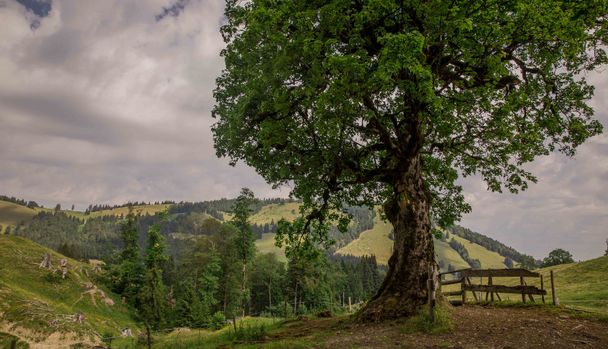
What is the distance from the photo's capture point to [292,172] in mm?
18938

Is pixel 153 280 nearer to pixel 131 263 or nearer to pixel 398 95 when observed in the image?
pixel 131 263

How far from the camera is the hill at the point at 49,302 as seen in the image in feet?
155

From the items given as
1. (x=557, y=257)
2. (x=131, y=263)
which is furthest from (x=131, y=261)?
(x=557, y=257)

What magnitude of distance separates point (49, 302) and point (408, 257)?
71.6m

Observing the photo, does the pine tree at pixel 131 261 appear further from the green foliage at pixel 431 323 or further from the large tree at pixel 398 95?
the green foliage at pixel 431 323

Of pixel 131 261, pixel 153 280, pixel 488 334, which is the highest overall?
pixel 131 261

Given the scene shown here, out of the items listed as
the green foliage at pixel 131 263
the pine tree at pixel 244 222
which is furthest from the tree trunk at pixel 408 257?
the green foliage at pixel 131 263

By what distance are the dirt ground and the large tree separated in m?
2.21

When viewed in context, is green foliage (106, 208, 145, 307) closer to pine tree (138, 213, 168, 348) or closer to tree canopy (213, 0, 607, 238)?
pine tree (138, 213, 168, 348)

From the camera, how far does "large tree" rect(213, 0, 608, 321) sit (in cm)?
1334

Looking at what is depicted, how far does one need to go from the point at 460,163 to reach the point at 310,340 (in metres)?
13.8

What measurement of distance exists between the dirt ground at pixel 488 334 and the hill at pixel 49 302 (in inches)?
1787

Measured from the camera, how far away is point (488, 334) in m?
13.3

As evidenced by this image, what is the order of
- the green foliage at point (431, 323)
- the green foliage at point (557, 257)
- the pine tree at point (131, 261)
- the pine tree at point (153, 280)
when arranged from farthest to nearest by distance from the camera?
the green foliage at point (557, 257), the pine tree at point (131, 261), the pine tree at point (153, 280), the green foliage at point (431, 323)
